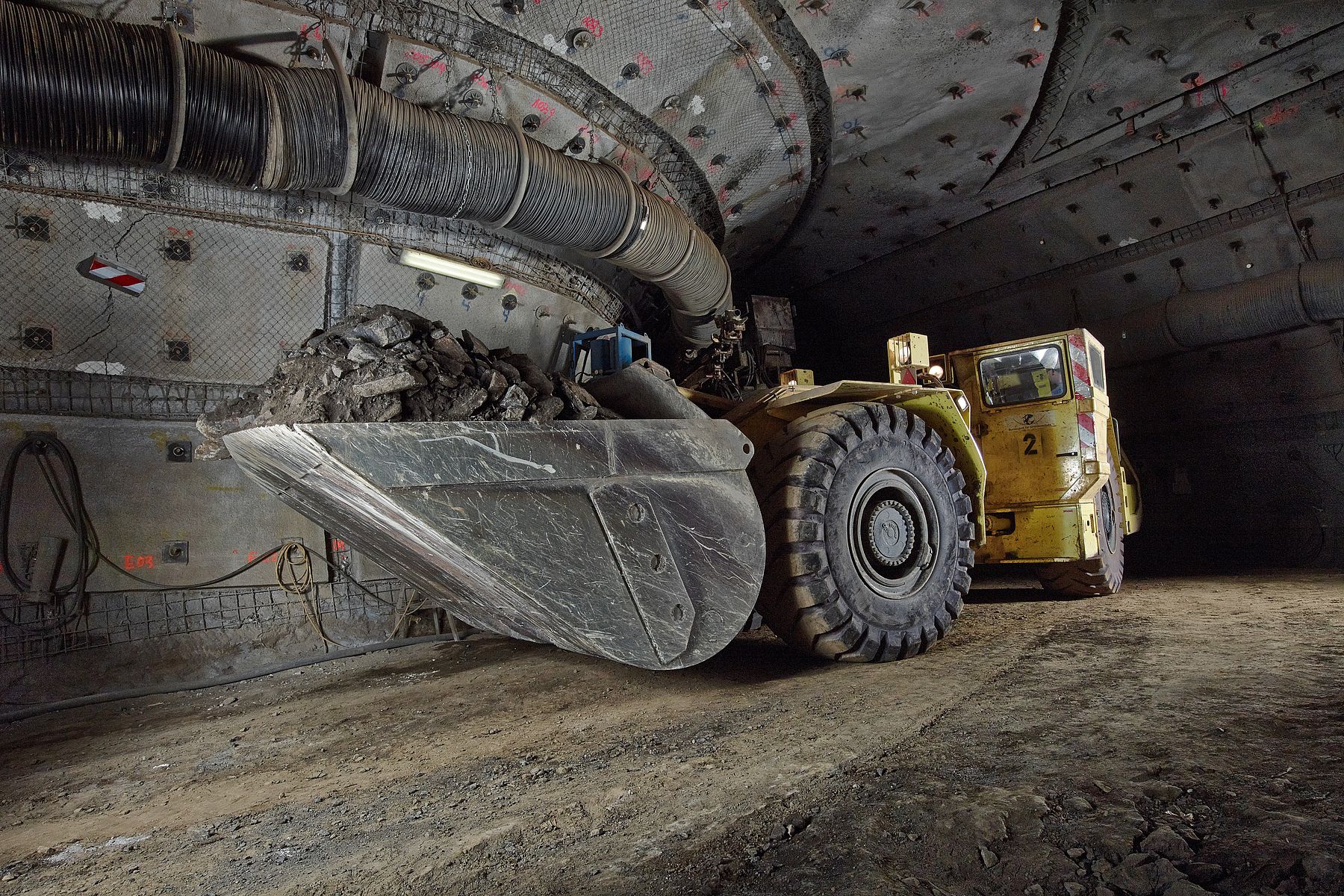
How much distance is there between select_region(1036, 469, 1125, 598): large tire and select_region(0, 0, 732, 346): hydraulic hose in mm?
4407

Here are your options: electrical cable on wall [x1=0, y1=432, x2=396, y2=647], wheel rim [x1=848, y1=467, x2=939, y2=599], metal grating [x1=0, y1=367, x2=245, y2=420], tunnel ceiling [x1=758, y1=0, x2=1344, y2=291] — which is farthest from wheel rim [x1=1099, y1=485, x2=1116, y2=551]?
electrical cable on wall [x1=0, y1=432, x2=396, y2=647]

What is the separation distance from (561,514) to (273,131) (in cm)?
288

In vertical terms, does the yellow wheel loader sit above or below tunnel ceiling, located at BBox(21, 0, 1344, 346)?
below

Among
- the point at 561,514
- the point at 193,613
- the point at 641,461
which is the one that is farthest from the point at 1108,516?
the point at 193,613

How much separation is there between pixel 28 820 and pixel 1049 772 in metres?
3.14

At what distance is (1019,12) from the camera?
19.2 ft

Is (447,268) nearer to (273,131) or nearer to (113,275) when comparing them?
(273,131)

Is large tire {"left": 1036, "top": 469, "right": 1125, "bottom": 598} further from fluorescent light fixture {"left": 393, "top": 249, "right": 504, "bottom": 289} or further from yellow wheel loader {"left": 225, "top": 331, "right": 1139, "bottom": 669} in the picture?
fluorescent light fixture {"left": 393, "top": 249, "right": 504, "bottom": 289}

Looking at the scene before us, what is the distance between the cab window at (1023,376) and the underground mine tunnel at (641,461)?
0.09 feet

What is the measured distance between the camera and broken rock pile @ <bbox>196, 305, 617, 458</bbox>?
227 centimetres

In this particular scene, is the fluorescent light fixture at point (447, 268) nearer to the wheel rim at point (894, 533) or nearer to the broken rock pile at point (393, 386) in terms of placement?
the broken rock pile at point (393, 386)

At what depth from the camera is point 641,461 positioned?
2.65 meters

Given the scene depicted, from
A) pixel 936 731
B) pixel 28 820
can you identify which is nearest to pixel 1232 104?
pixel 936 731

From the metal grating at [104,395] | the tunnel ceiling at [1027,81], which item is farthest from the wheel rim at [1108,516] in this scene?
the metal grating at [104,395]
